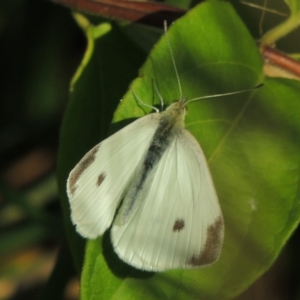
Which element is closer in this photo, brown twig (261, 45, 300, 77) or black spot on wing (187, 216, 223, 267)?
black spot on wing (187, 216, 223, 267)

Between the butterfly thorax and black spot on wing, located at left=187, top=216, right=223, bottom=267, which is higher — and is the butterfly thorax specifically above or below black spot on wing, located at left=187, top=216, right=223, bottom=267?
above

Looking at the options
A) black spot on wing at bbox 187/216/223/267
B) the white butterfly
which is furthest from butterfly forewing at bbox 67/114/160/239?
black spot on wing at bbox 187/216/223/267

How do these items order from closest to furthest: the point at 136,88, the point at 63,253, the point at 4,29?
the point at 136,88 → the point at 63,253 → the point at 4,29

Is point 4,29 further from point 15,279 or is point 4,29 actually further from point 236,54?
point 236,54

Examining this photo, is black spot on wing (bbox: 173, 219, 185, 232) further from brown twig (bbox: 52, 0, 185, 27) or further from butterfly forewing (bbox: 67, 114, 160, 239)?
brown twig (bbox: 52, 0, 185, 27)

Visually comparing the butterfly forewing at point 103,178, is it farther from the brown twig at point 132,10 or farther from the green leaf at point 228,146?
the brown twig at point 132,10

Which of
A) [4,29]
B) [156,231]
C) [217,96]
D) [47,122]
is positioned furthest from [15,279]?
[217,96]

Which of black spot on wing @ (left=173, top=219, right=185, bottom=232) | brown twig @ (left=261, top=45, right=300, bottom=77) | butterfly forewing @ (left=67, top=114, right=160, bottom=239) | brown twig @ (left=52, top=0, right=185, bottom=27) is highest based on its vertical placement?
brown twig @ (left=52, top=0, right=185, bottom=27)
